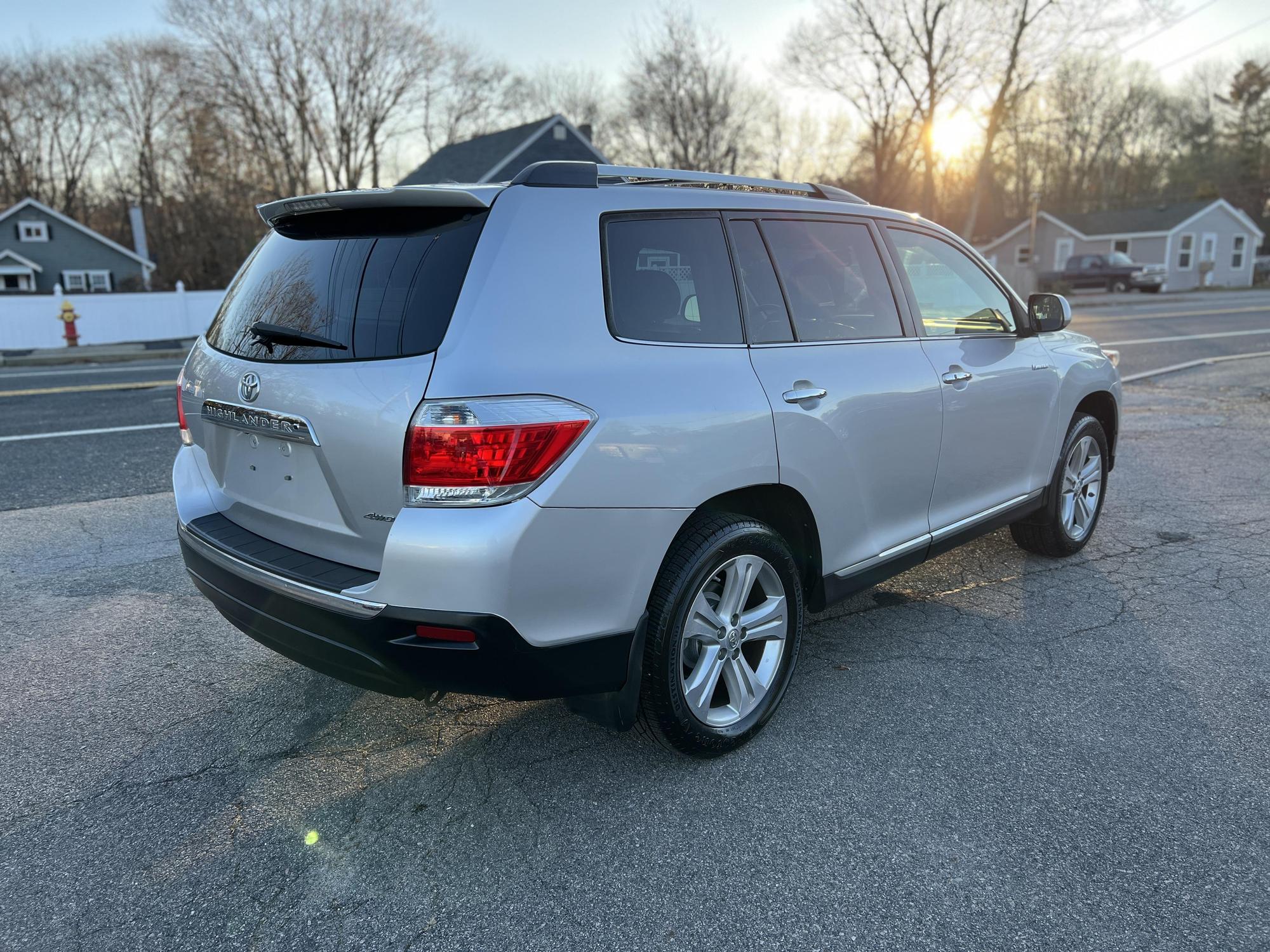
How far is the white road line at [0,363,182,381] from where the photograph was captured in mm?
15336

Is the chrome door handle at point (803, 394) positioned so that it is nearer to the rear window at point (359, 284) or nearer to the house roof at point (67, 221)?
the rear window at point (359, 284)

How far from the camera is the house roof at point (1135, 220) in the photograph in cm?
4669

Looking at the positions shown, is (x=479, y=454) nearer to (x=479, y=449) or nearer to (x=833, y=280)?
(x=479, y=449)

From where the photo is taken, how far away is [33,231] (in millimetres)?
41312

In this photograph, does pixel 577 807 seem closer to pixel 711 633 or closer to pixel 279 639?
pixel 711 633

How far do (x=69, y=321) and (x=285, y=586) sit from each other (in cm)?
2419

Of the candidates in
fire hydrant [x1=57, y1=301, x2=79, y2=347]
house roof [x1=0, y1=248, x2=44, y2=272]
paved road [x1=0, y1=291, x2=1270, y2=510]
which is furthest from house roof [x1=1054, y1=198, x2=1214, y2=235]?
house roof [x1=0, y1=248, x2=44, y2=272]

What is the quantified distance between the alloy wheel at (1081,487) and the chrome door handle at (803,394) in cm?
222

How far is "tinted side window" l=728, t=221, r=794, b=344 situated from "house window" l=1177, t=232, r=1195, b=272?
53429 mm

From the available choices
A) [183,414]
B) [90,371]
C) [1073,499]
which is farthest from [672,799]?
[90,371]

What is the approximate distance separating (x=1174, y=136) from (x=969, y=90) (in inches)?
1408

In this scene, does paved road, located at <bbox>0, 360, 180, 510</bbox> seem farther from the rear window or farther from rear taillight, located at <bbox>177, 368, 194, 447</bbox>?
the rear window

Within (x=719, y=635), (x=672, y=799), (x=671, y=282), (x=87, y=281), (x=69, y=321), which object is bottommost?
(x=672, y=799)

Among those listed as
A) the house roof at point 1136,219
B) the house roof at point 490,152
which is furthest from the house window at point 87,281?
the house roof at point 1136,219
